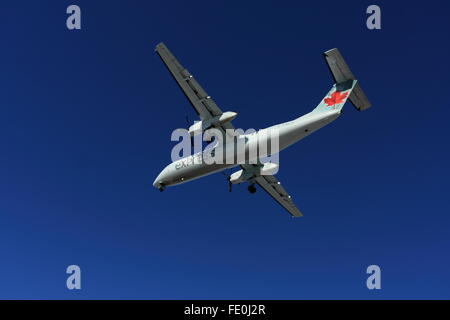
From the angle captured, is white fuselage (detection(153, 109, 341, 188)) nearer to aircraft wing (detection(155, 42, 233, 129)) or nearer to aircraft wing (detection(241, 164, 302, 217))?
aircraft wing (detection(155, 42, 233, 129))

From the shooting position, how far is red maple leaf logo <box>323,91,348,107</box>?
30.2 metres

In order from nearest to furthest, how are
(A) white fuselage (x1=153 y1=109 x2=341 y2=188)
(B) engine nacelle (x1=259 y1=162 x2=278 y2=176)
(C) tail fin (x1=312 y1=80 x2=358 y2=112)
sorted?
(A) white fuselage (x1=153 y1=109 x2=341 y2=188)
(C) tail fin (x1=312 y1=80 x2=358 y2=112)
(B) engine nacelle (x1=259 y1=162 x2=278 y2=176)

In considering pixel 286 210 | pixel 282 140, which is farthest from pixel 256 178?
pixel 282 140

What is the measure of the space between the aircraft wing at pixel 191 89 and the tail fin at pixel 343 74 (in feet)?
23.4

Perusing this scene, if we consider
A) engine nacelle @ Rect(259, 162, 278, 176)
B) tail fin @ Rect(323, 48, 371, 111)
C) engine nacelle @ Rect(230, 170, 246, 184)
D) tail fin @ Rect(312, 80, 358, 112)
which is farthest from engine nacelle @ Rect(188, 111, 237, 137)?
engine nacelle @ Rect(259, 162, 278, 176)

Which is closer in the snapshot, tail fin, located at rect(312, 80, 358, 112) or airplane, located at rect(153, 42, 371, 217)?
airplane, located at rect(153, 42, 371, 217)

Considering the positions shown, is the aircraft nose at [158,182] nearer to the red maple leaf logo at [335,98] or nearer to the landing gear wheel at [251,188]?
the landing gear wheel at [251,188]

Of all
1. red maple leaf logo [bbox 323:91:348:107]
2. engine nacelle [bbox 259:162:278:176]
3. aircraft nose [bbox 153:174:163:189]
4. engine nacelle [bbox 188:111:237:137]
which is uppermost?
red maple leaf logo [bbox 323:91:348:107]

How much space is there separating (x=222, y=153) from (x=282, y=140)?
4404 millimetres

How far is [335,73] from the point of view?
99.8 feet

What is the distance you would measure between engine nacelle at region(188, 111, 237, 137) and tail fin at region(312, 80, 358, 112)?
16.7 feet

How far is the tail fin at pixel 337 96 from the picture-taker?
30.1 metres

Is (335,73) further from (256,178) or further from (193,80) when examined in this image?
(256,178)

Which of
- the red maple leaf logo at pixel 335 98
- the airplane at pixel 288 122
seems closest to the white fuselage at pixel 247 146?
the airplane at pixel 288 122
